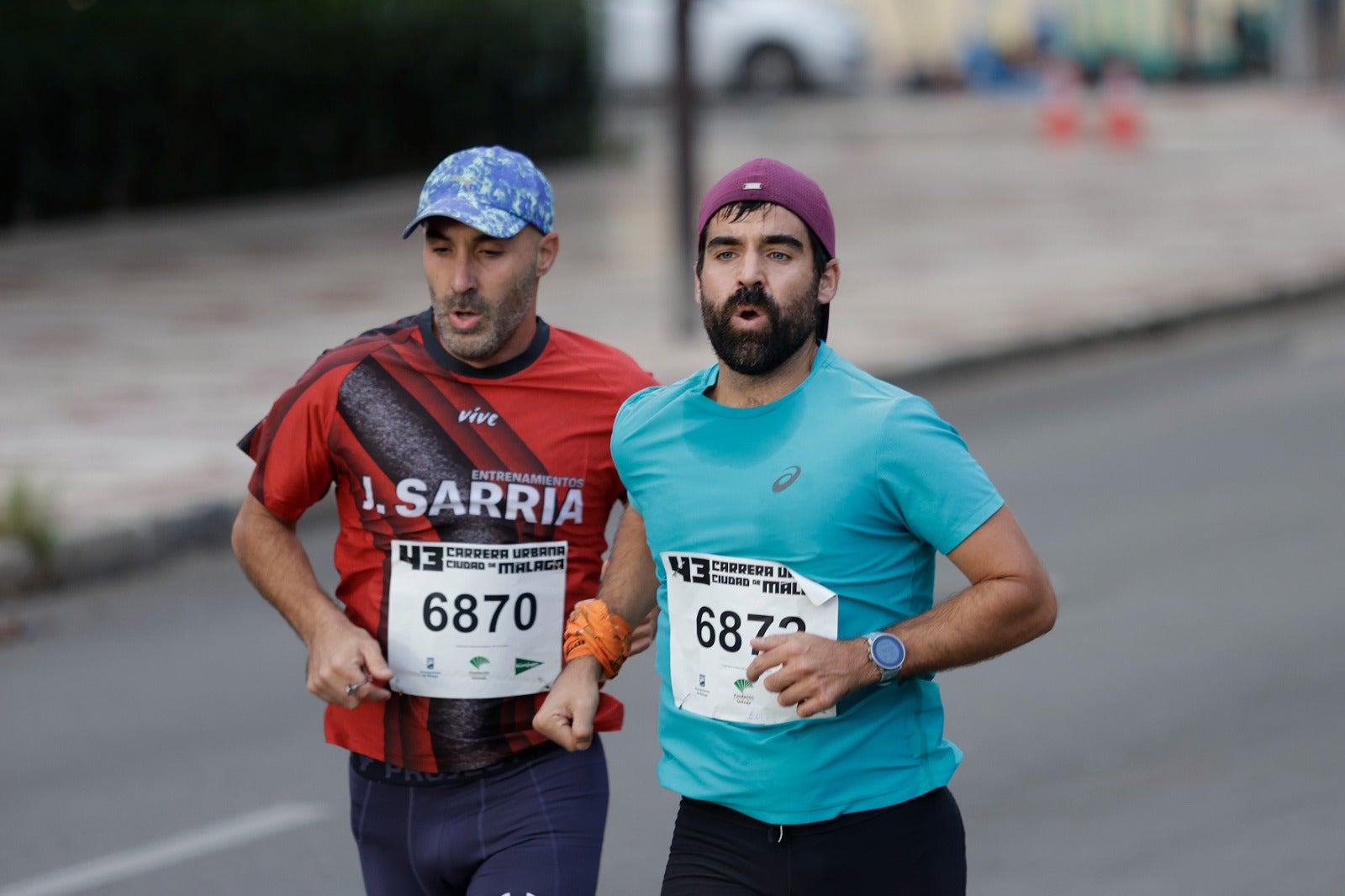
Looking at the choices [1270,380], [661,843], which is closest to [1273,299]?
[1270,380]

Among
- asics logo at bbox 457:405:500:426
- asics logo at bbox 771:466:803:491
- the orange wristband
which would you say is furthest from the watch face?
asics logo at bbox 457:405:500:426

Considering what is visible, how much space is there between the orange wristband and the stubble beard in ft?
1.75

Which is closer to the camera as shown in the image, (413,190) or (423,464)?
(423,464)

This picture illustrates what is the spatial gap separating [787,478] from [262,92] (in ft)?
62.0

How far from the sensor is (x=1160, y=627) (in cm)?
786

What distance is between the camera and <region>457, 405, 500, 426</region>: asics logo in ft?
12.6

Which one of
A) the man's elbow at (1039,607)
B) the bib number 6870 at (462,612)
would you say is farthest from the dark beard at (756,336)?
the bib number 6870 at (462,612)

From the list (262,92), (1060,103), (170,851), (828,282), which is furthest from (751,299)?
(1060,103)

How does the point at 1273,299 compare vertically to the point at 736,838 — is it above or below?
below

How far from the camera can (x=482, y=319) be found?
3.79m

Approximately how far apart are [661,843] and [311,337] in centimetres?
892

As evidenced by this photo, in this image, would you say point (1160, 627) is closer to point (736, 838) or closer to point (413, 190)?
point (736, 838)

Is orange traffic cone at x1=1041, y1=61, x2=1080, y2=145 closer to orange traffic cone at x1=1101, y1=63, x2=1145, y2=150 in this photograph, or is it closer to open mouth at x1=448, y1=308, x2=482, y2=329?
orange traffic cone at x1=1101, y1=63, x2=1145, y2=150

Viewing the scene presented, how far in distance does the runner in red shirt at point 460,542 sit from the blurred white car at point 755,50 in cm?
3007
